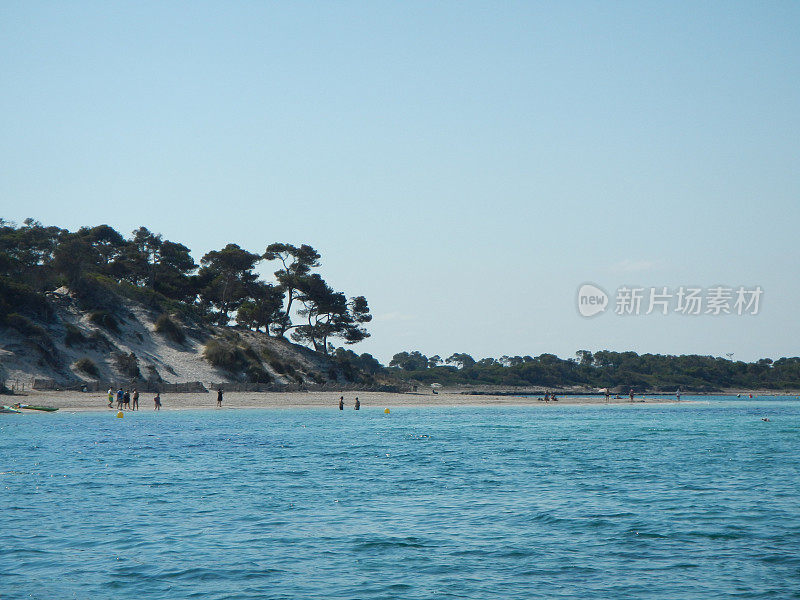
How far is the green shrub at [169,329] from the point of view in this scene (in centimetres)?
8675

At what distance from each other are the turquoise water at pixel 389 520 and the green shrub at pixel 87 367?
3066 centimetres

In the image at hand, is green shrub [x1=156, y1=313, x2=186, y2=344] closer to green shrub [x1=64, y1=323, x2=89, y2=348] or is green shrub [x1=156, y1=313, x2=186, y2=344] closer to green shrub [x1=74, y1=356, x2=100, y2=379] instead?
green shrub [x1=64, y1=323, x2=89, y2=348]

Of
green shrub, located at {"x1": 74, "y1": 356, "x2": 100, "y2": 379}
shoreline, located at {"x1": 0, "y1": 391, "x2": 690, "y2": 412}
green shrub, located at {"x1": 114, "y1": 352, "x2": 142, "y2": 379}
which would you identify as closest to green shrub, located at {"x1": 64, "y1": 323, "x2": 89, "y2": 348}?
green shrub, located at {"x1": 74, "y1": 356, "x2": 100, "y2": 379}

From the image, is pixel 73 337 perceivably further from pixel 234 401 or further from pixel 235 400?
pixel 234 401

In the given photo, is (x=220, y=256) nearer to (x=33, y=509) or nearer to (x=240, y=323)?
(x=240, y=323)

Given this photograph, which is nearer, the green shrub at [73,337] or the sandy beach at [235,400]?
the sandy beach at [235,400]

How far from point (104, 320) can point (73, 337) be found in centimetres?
752

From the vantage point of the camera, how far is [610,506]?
71.9 ft

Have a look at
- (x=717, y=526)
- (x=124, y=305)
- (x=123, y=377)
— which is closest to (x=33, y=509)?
(x=717, y=526)

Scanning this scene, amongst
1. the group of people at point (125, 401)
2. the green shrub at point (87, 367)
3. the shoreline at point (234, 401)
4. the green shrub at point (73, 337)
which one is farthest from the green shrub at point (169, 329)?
the group of people at point (125, 401)

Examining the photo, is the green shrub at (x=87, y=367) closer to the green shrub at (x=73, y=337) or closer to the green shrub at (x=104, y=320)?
the green shrub at (x=73, y=337)

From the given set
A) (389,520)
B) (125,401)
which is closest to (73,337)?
(125,401)

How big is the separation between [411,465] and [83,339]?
53690mm

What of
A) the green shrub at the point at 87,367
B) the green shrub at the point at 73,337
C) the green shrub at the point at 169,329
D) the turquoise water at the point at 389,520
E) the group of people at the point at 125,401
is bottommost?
the turquoise water at the point at 389,520
